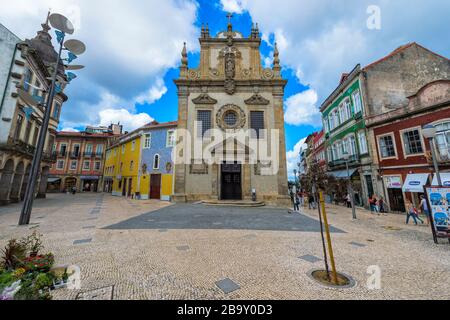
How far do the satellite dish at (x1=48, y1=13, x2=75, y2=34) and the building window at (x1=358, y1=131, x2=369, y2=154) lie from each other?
22527 millimetres

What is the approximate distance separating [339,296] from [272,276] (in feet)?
3.86

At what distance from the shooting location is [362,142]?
18.0m

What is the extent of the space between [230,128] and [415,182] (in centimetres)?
1560

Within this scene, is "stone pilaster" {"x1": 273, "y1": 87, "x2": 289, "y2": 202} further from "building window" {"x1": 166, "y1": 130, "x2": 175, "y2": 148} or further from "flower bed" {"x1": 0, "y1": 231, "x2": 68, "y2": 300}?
"flower bed" {"x1": 0, "y1": 231, "x2": 68, "y2": 300}

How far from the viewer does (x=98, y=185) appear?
3869 centimetres

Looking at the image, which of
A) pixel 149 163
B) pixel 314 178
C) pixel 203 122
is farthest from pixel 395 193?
pixel 149 163

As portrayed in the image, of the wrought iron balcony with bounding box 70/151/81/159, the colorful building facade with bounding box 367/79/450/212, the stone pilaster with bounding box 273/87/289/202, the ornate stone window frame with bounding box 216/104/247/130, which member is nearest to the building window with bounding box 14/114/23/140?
the ornate stone window frame with bounding box 216/104/247/130

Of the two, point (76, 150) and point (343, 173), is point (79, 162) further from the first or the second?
point (343, 173)

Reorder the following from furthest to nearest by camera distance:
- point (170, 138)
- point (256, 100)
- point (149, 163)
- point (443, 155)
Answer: point (149, 163), point (170, 138), point (256, 100), point (443, 155)

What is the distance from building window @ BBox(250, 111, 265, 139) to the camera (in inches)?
771

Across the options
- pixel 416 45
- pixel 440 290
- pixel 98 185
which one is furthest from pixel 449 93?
pixel 98 185

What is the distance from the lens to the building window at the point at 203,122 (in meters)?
19.7

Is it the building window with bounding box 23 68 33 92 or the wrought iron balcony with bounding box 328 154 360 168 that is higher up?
the building window with bounding box 23 68 33 92

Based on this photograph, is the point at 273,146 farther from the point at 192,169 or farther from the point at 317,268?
the point at 317,268
